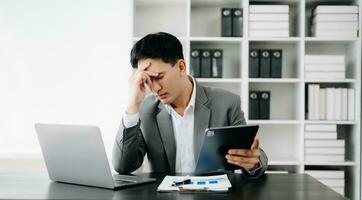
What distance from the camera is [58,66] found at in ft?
12.2

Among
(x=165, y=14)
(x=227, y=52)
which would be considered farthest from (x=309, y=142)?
(x=165, y=14)

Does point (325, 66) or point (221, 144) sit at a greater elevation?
point (325, 66)

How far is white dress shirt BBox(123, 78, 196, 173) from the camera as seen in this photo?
84.0 inches

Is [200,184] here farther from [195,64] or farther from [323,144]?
[323,144]

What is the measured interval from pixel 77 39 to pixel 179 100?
1779mm

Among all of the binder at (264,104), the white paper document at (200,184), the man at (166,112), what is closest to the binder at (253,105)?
the binder at (264,104)

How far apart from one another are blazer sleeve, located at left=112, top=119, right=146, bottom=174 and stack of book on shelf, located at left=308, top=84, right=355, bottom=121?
1.96 metres

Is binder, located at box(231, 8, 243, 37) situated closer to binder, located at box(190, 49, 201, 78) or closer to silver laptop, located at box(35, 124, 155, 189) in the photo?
binder, located at box(190, 49, 201, 78)

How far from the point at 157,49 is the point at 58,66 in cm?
192

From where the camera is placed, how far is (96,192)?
1.52 metres

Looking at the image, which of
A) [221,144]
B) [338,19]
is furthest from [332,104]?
[221,144]

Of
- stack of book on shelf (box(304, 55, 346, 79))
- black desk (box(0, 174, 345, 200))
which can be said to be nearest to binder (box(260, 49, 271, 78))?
stack of book on shelf (box(304, 55, 346, 79))

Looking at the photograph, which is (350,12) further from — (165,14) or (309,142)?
(165,14)

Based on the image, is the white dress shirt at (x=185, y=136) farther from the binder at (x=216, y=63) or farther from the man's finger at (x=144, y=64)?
the binder at (x=216, y=63)
